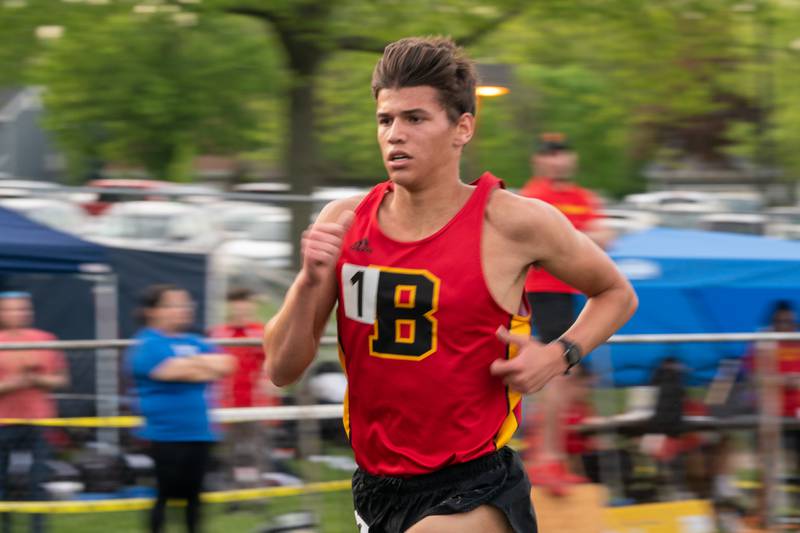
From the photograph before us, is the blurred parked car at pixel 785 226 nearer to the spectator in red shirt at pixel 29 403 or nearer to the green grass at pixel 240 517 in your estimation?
the green grass at pixel 240 517

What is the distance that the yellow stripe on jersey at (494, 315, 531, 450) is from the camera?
3549mm

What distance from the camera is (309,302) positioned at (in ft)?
11.2

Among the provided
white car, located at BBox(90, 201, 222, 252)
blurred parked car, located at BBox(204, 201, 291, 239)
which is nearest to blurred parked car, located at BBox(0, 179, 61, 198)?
white car, located at BBox(90, 201, 222, 252)

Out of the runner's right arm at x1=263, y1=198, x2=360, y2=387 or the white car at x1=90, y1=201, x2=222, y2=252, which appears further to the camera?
the white car at x1=90, y1=201, x2=222, y2=252

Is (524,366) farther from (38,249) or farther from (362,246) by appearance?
(38,249)

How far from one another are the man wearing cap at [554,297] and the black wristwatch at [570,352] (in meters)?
2.20

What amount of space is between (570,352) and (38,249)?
280 inches

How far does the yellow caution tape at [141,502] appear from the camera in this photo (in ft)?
22.0

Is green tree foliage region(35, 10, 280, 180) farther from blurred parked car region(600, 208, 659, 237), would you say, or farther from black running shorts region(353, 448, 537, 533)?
black running shorts region(353, 448, 537, 533)

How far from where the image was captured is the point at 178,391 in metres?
6.64

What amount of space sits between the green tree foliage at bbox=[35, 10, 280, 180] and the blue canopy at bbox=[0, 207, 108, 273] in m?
4.90

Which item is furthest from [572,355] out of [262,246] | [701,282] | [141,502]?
[262,246]

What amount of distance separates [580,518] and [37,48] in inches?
402

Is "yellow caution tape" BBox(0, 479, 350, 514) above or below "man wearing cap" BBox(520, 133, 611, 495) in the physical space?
below
